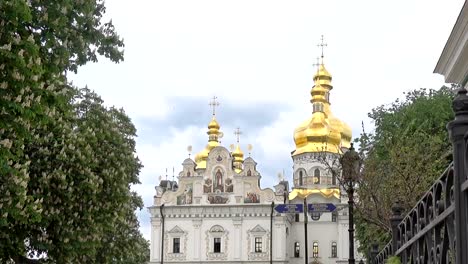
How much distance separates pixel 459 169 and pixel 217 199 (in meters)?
66.3

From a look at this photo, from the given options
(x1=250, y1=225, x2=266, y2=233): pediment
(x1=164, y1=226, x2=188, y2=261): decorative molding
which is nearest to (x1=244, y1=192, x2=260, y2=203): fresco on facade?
(x1=250, y1=225, x2=266, y2=233): pediment

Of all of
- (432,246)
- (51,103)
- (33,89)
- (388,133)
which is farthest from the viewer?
(388,133)

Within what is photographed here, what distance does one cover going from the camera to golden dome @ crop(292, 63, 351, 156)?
7475 cm

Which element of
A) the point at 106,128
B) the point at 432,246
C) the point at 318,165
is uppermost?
the point at 318,165

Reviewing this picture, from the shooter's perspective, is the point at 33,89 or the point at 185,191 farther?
the point at 185,191

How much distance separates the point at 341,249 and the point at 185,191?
45.9 ft

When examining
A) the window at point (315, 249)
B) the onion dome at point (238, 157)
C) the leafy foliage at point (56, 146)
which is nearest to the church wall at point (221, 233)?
the window at point (315, 249)

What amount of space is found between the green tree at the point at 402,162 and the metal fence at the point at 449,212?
43.7ft

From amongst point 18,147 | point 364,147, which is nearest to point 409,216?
point 18,147

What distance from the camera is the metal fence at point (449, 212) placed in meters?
3.99

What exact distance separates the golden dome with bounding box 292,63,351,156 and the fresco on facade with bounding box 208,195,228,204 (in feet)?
30.0

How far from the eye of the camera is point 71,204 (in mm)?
19031

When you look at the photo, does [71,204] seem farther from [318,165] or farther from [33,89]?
[318,165]

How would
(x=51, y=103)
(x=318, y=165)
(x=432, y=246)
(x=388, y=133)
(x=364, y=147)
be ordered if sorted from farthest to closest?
(x=318, y=165)
(x=364, y=147)
(x=388, y=133)
(x=51, y=103)
(x=432, y=246)
